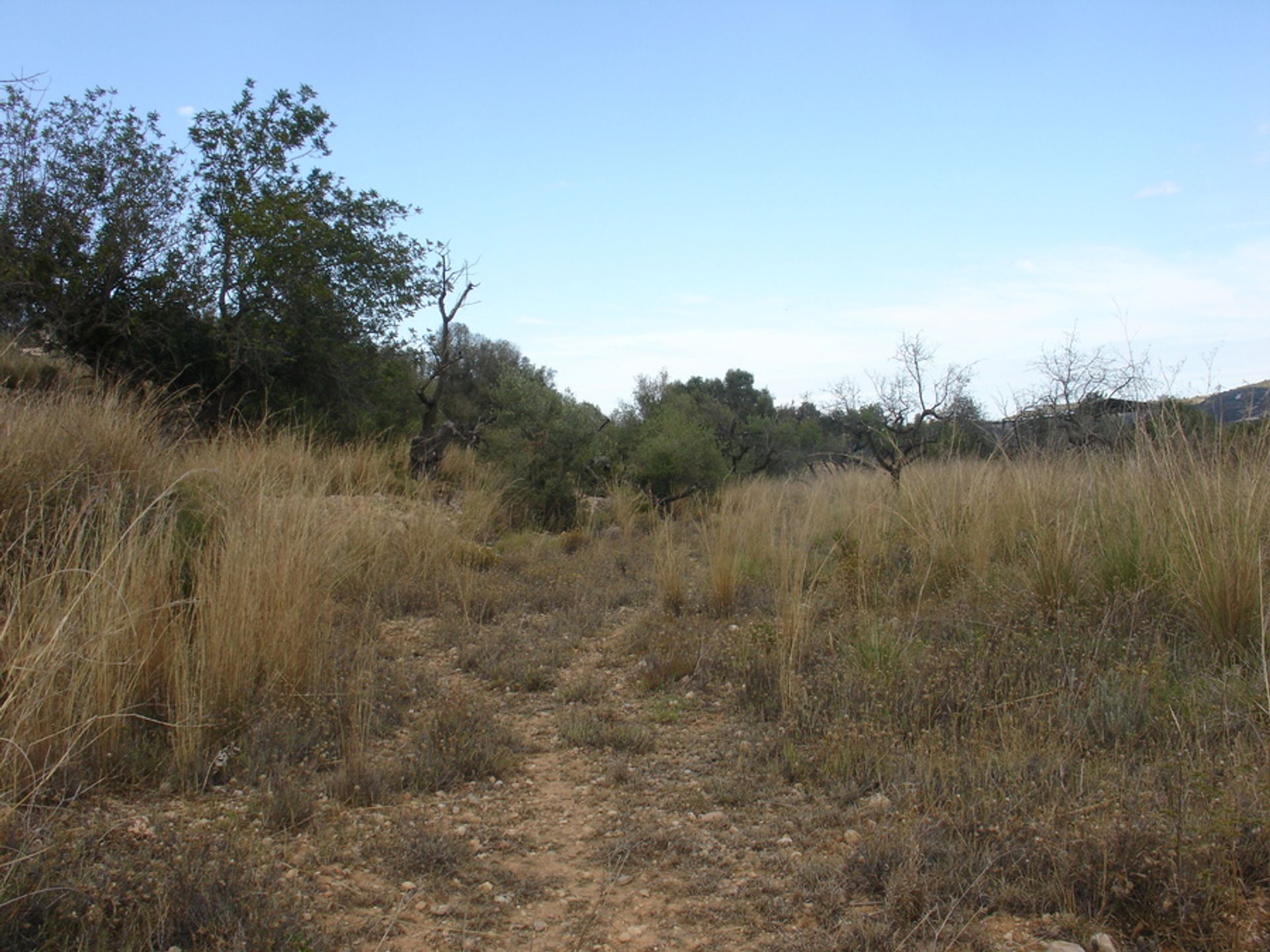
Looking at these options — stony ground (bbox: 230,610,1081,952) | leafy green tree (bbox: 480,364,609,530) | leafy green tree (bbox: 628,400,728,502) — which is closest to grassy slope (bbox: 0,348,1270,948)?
stony ground (bbox: 230,610,1081,952)

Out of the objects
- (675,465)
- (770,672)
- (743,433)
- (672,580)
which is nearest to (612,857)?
(770,672)

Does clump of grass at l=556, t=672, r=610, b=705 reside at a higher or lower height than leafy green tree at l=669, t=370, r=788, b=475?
lower

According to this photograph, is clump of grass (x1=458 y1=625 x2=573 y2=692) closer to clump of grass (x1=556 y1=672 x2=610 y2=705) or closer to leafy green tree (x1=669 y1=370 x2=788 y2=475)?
clump of grass (x1=556 y1=672 x2=610 y2=705)

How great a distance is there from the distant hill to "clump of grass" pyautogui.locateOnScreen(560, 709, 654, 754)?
13.7ft

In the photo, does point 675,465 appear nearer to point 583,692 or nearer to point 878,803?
point 583,692

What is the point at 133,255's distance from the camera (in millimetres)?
11953

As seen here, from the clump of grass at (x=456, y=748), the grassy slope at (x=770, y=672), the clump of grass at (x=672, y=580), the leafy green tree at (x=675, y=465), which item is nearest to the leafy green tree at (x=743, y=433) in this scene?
the leafy green tree at (x=675, y=465)

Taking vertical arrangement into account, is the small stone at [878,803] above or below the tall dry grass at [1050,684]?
below

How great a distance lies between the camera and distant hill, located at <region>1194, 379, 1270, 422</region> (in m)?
5.49

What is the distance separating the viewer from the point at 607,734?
3.84 m

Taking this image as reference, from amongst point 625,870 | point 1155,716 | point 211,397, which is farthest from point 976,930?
point 211,397

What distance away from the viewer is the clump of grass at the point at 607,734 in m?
3.76

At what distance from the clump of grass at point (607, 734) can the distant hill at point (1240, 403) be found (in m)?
4.18

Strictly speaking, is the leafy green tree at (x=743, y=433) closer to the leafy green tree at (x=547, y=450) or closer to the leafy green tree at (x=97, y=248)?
the leafy green tree at (x=547, y=450)
